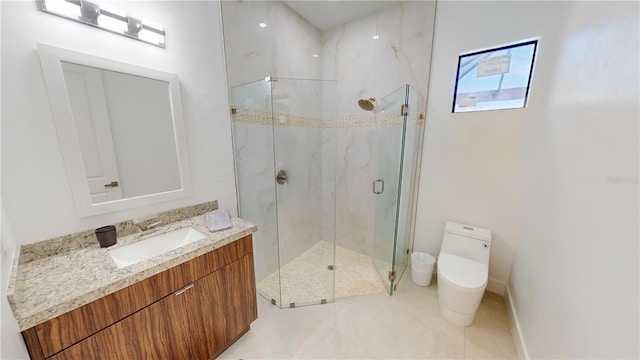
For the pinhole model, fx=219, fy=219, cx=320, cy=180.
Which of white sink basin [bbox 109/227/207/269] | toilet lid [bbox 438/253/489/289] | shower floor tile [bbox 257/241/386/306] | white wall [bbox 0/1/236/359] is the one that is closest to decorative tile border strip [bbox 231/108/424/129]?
white wall [bbox 0/1/236/359]

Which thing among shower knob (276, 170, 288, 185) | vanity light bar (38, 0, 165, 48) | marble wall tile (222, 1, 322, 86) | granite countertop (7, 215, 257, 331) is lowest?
granite countertop (7, 215, 257, 331)

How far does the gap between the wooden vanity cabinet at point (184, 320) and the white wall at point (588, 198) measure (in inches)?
67.0

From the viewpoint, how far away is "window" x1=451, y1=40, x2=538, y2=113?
1795 millimetres

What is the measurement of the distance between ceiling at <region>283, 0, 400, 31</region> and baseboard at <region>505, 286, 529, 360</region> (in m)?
2.89

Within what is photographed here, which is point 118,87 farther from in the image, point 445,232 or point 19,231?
point 445,232

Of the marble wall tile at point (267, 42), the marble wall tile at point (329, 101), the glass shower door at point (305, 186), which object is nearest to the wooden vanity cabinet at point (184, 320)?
the glass shower door at point (305, 186)

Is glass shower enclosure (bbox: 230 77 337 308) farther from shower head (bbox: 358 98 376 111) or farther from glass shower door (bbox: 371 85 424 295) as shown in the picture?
glass shower door (bbox: 371 85 424 295)

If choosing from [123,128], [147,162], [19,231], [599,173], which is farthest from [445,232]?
[19,231]

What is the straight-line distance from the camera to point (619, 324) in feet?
2.44

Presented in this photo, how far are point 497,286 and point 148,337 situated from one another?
9.02 ft

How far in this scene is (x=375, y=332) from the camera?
1694 millimetres

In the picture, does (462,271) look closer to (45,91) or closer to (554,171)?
(554,171)

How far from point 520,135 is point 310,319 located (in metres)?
2.31

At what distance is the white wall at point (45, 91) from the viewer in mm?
974
